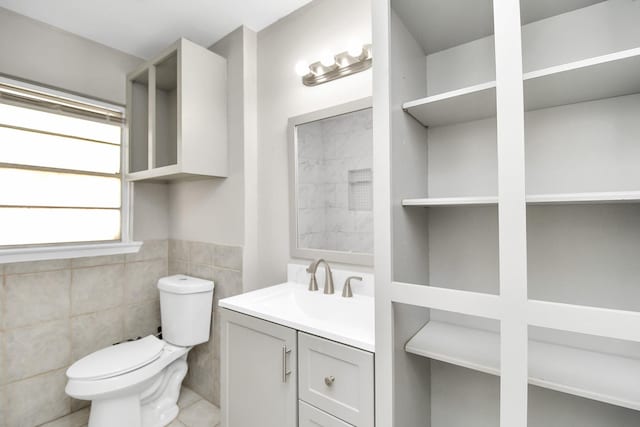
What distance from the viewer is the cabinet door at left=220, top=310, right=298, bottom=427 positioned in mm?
1213

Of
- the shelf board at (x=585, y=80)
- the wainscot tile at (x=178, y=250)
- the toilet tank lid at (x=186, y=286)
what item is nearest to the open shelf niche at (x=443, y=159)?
the shelf board at (x=585, y=80)

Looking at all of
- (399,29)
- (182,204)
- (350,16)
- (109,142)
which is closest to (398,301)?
(399,29)

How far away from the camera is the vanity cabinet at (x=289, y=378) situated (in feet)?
3.42

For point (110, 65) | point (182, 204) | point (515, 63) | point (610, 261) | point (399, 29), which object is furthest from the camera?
point (182, 204)

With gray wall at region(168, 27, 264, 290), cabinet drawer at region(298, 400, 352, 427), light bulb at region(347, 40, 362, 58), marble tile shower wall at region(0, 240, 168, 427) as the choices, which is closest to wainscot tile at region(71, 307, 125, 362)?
marble tile shower wall at region(0, 240, 168, 427)

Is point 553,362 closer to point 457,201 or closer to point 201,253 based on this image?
point 457,201

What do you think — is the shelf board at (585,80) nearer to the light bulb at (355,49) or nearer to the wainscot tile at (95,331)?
the light bulb at (355,49)

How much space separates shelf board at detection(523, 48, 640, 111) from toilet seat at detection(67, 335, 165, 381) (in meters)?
2.20

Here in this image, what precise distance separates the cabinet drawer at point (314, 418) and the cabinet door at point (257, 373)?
0.11 ft

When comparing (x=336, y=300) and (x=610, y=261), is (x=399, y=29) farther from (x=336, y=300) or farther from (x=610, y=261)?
(x=336, y=300)

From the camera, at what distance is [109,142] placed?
2.29 meters

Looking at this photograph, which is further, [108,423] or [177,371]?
[177,371]

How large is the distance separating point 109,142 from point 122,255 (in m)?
0.85

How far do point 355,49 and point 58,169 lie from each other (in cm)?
207
